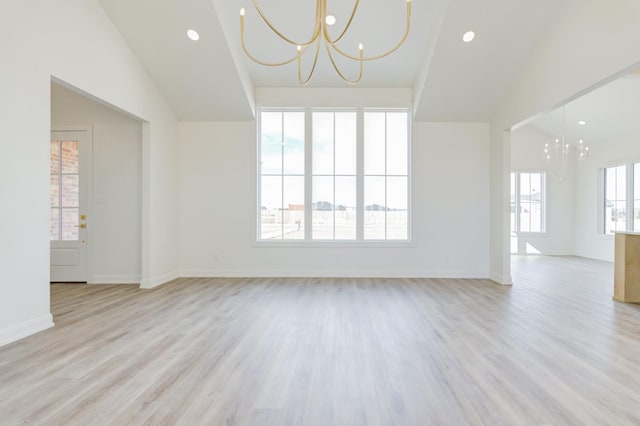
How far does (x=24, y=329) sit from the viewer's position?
3.19m

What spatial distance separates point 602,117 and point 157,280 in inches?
369

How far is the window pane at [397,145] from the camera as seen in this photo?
634 centimetres

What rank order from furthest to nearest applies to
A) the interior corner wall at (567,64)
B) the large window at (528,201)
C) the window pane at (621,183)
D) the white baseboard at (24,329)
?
the large window at (528,201), the window pane at (621,183), the interior corner wall at (567,64), the white baseboard at (24,329)

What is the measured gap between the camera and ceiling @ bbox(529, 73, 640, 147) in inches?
252

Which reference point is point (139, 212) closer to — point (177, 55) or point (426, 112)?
point (177, 55)

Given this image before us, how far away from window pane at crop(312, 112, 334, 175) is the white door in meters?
3.74

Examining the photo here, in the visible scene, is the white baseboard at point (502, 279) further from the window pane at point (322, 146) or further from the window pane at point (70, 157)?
the window pane at point (70, 157)

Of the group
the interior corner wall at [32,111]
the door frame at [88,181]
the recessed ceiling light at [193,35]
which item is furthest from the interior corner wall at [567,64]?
the door frame at [88,181]

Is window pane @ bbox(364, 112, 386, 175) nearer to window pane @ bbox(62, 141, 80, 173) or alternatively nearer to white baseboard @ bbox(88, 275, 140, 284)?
white baseboard @ bbox(88, 275, 140, 284)

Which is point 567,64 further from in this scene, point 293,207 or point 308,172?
point 293,207

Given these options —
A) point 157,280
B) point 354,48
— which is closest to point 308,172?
point 354,48

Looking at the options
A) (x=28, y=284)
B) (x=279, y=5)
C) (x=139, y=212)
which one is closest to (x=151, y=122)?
(x=139, y=212)

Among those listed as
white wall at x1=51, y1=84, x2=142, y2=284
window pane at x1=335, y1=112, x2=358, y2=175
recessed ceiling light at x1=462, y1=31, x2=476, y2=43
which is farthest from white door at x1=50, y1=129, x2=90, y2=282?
recessed ceiling light at x1=462, y1=31, x2=476, y2=43

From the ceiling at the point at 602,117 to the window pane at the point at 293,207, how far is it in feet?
13.7
